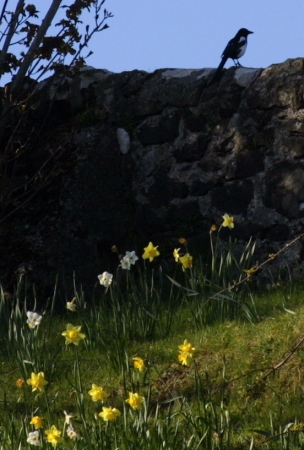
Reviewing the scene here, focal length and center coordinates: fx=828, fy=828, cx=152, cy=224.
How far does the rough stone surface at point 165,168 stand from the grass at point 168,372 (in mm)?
1076

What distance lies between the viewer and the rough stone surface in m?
6.41

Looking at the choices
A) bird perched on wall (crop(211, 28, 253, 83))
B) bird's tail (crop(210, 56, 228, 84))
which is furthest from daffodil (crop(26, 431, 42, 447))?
bird perched on wall (crop(211, 28, 253, 83))

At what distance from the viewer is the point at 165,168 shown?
23.1 ft

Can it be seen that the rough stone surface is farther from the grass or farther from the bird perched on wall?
the grass

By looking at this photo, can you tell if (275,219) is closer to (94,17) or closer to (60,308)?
(60,308)

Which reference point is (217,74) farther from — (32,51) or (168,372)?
(168,372)

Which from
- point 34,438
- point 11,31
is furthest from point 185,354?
point 11,31

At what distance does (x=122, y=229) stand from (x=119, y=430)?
3.26 m

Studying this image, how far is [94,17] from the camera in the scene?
6781 mm

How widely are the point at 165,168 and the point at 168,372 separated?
2856 millimetres

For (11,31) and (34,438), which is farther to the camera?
(11,31)

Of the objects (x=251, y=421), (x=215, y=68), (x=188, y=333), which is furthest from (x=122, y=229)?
(x=251, y=421)

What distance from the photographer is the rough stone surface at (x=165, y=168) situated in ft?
21.0

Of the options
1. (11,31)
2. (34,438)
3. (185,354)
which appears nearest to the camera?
(34,438)
